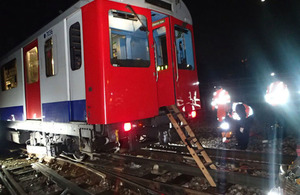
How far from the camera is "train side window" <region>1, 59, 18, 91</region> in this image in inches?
281

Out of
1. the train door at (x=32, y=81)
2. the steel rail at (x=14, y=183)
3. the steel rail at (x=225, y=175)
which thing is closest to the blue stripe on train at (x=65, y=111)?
the train door at (x=32, y=81)

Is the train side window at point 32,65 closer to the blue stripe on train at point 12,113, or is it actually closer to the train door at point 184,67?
the blue stripe on train at point 12,113

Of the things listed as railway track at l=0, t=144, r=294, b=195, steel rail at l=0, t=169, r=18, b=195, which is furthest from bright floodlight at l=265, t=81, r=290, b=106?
Answer: steel rail at l=0, t=169, r=18, b=195

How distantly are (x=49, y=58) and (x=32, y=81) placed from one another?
137 cm

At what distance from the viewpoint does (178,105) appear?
5016mm

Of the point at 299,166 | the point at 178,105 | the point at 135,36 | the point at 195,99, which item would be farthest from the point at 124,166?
the point at 299,166

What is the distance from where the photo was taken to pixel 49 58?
204 inches

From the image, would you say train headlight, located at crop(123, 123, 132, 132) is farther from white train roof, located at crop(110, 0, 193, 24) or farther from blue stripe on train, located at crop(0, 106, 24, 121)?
blue stripe on train, located at crop(0, 106, 24, 121)

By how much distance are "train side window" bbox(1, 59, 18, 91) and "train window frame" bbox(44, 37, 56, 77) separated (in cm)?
238

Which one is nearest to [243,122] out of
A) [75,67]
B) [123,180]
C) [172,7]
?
[172,7]

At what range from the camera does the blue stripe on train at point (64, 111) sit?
14.0 ft

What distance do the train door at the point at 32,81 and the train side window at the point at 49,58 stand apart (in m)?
0.62

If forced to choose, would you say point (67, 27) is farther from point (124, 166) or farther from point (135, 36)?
point (124, 166)

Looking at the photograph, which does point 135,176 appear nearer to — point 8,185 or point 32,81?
point 8,185
